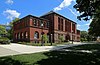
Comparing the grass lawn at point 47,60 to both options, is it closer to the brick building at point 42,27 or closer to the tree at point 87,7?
the tree at point 87,7

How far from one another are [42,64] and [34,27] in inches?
Answer: 1522

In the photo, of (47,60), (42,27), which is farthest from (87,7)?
(42,27)

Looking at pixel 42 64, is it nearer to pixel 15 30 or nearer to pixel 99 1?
pixel 99 1

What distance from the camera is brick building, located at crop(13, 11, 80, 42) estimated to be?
5012 centimetres

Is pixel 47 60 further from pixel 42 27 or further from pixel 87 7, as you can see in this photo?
pixel 42 27

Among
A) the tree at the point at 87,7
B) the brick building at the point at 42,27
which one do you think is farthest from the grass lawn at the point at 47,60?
the brick building at the point at 42,27

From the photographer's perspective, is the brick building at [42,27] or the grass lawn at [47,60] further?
the brick building at [42,27]

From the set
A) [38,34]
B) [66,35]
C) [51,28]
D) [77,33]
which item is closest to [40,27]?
[38,34]

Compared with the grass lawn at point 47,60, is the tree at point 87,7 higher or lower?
higher

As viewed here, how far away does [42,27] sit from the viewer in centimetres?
5434

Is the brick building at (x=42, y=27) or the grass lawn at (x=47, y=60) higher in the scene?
the brick building at (x=42, y=27)

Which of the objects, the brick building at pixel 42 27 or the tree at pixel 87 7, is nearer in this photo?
the tree at pixel 87 7

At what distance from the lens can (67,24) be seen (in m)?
72.1

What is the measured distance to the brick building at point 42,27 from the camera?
50.1 metres
